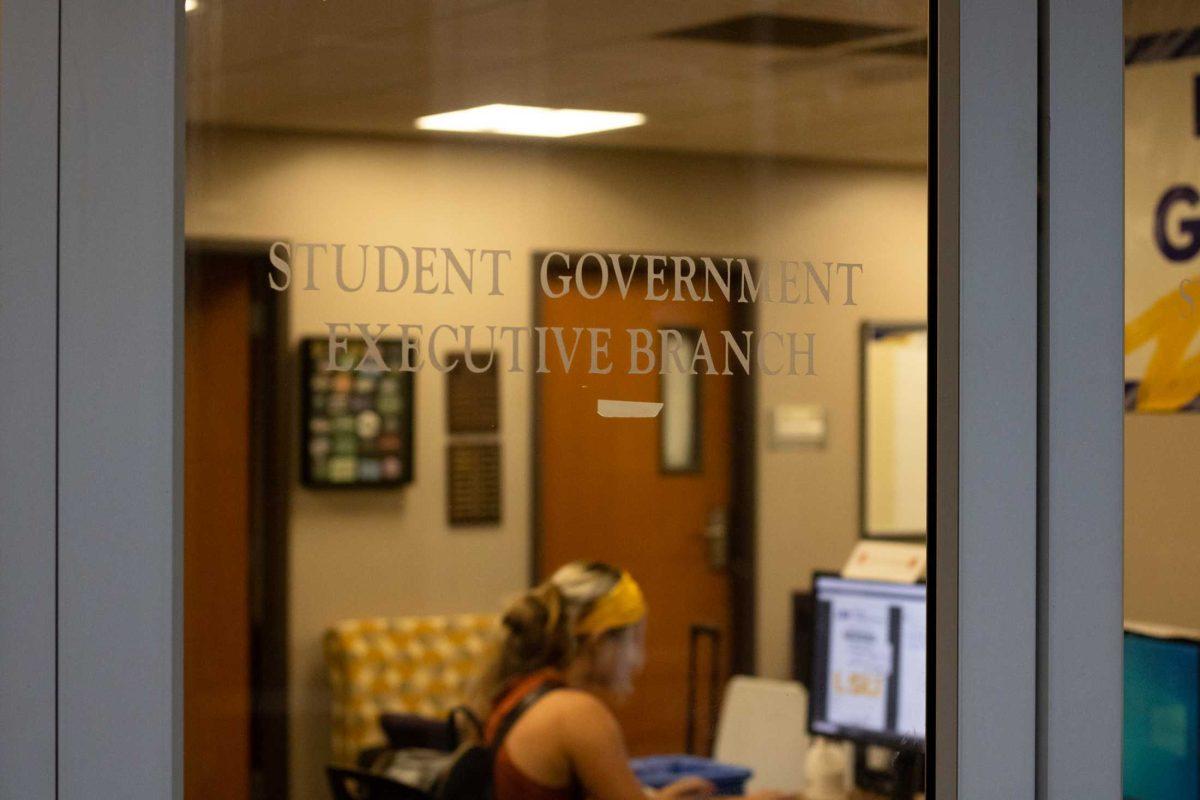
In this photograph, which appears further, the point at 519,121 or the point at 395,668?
the point at 395,668

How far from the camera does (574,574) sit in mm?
3199

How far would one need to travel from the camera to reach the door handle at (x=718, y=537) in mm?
5664

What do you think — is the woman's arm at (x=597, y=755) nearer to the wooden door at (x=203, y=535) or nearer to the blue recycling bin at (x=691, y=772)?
the blue recycling bin at (x=691, y=772)

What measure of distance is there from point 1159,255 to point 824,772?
1.82 meters

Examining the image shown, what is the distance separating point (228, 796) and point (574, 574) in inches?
88.7

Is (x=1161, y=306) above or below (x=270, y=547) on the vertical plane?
above

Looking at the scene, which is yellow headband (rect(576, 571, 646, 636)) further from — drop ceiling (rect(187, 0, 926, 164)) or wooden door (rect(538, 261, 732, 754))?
drop ceiling (rect(187, 0, 926, 164))

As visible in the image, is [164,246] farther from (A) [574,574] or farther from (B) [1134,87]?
(A) [574,574]

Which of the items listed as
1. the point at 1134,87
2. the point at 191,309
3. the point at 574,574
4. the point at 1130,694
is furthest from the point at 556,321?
the point at 574,574

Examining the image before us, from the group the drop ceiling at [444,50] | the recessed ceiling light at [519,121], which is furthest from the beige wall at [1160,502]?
the recessed ceiling light at [519,121]

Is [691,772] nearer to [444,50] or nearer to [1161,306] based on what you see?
[1161,306]

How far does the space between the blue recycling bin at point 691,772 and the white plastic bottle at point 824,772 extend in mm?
139

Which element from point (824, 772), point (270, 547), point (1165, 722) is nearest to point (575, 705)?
point (824, 772)

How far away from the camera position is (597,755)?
268 centimetres
